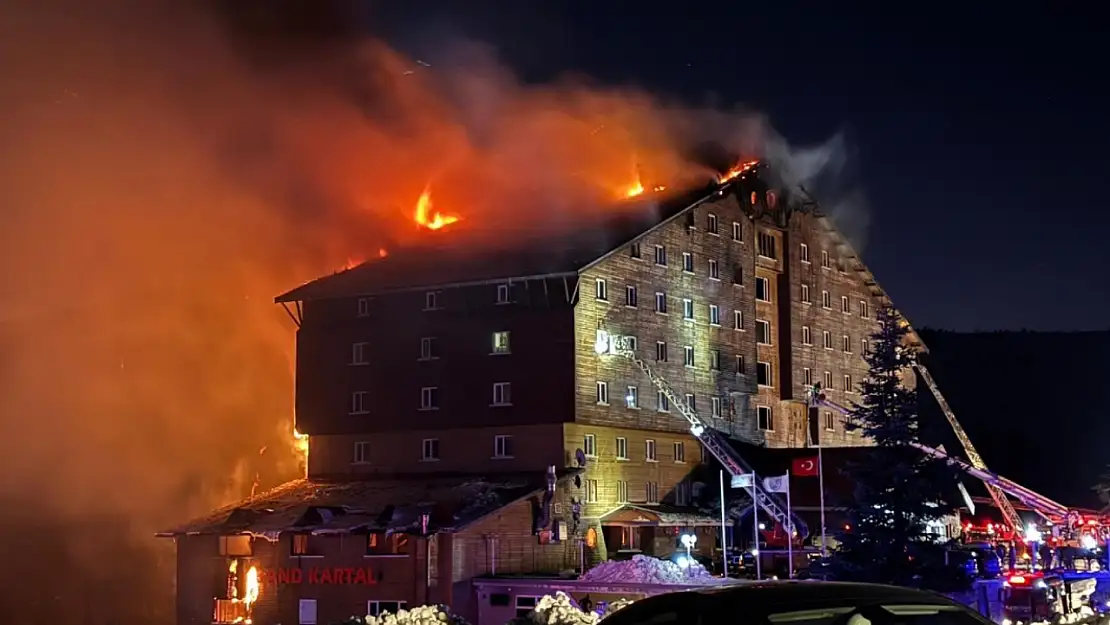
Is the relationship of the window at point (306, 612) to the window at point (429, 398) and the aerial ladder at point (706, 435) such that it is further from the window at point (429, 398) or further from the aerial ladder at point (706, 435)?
the aerial ladder at point (706, 435)

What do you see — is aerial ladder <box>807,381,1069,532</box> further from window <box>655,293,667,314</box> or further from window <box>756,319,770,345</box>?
window <box>655,293,667,314</box>

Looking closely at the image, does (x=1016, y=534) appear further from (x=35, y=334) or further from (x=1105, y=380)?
(x=1105, y=380)

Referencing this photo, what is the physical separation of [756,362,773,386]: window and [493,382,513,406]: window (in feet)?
56.1

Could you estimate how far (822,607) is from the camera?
791cm

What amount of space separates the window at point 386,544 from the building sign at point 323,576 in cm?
83

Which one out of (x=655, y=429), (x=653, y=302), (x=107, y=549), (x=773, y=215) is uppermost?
(x=773, y=215)

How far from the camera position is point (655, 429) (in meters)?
59.0

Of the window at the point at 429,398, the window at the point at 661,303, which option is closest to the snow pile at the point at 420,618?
the window at the point at 429,398

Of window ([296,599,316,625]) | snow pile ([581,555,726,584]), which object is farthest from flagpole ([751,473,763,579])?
window ([296,599,316,625])

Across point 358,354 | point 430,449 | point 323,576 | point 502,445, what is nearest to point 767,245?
point 502,445

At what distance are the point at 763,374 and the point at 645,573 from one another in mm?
24811

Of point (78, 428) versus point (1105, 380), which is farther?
point (1105, 380)

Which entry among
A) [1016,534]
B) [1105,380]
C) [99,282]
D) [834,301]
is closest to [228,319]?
[99,282]

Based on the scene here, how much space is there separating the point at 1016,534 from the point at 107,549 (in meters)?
53.6
